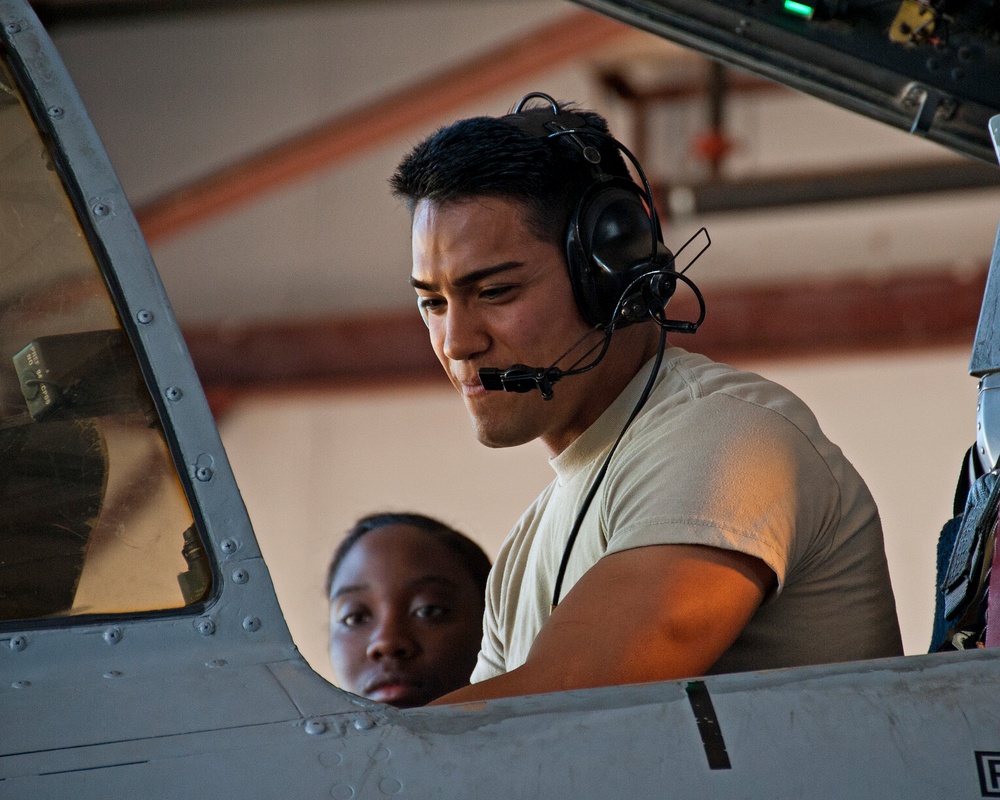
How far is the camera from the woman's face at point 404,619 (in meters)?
2.04

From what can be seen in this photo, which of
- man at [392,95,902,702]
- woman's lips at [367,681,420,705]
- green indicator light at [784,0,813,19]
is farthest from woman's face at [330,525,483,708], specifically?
green indicator light at [784,0,813,19]

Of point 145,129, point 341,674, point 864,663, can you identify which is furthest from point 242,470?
point 864,663

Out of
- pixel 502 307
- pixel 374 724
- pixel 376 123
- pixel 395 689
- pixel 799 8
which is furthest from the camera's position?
pixel 376 123

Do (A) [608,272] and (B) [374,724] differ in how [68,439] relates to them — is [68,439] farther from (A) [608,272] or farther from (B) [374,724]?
(A) [608,272]

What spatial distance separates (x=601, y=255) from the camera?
51.8 inches

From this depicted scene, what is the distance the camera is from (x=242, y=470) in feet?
24.2

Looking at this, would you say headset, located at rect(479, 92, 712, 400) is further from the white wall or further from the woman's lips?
the white wall

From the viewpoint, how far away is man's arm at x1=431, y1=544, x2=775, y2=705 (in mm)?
921

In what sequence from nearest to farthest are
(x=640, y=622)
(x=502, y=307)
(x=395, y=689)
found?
(x=640, y=622) → (x=502, y=307) → (x=395, y=689)

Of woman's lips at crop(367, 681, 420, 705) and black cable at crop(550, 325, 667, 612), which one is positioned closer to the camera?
black cable at crop(550, 325, 667, 612)

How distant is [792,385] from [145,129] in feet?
13.1

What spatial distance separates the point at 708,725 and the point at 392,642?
1.27 meters

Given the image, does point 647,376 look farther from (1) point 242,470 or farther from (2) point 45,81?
(1) point 242,470

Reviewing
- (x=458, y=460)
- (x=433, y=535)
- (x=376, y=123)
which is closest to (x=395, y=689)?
(x=433, y=535)
